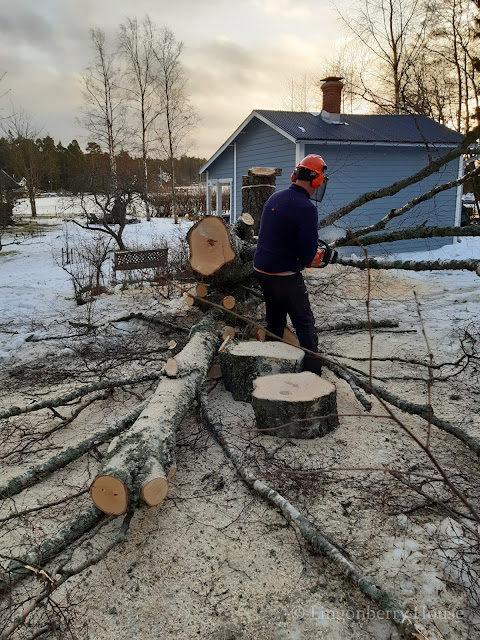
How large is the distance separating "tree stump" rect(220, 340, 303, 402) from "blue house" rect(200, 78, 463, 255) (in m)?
8.10

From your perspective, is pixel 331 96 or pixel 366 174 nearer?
pixel 366 174

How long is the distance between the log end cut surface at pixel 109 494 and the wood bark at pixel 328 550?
0.74 metres

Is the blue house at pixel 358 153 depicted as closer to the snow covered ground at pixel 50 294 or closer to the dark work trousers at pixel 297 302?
the snow covered ground at pixel 50 294

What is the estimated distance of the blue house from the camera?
11.4 m

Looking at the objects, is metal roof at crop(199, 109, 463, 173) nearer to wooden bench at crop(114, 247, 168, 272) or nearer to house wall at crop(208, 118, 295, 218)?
house wall at crop(208, 118, 295, 218)

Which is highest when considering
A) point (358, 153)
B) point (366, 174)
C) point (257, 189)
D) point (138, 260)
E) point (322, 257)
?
point (358, 153)

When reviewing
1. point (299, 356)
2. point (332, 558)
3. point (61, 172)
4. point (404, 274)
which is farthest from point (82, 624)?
point (61, 172)

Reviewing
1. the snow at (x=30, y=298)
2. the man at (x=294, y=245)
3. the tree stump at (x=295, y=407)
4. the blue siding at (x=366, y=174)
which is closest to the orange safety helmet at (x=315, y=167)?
the man at (x=294, y=245)

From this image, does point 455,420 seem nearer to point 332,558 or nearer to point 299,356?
point 299,356

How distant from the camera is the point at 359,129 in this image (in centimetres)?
1221

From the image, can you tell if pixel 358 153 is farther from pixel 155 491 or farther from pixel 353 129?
pixel 155 491

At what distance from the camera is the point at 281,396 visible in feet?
10.7

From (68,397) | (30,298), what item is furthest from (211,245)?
(30,298)

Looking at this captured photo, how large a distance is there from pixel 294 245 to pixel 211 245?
3.29 ft
